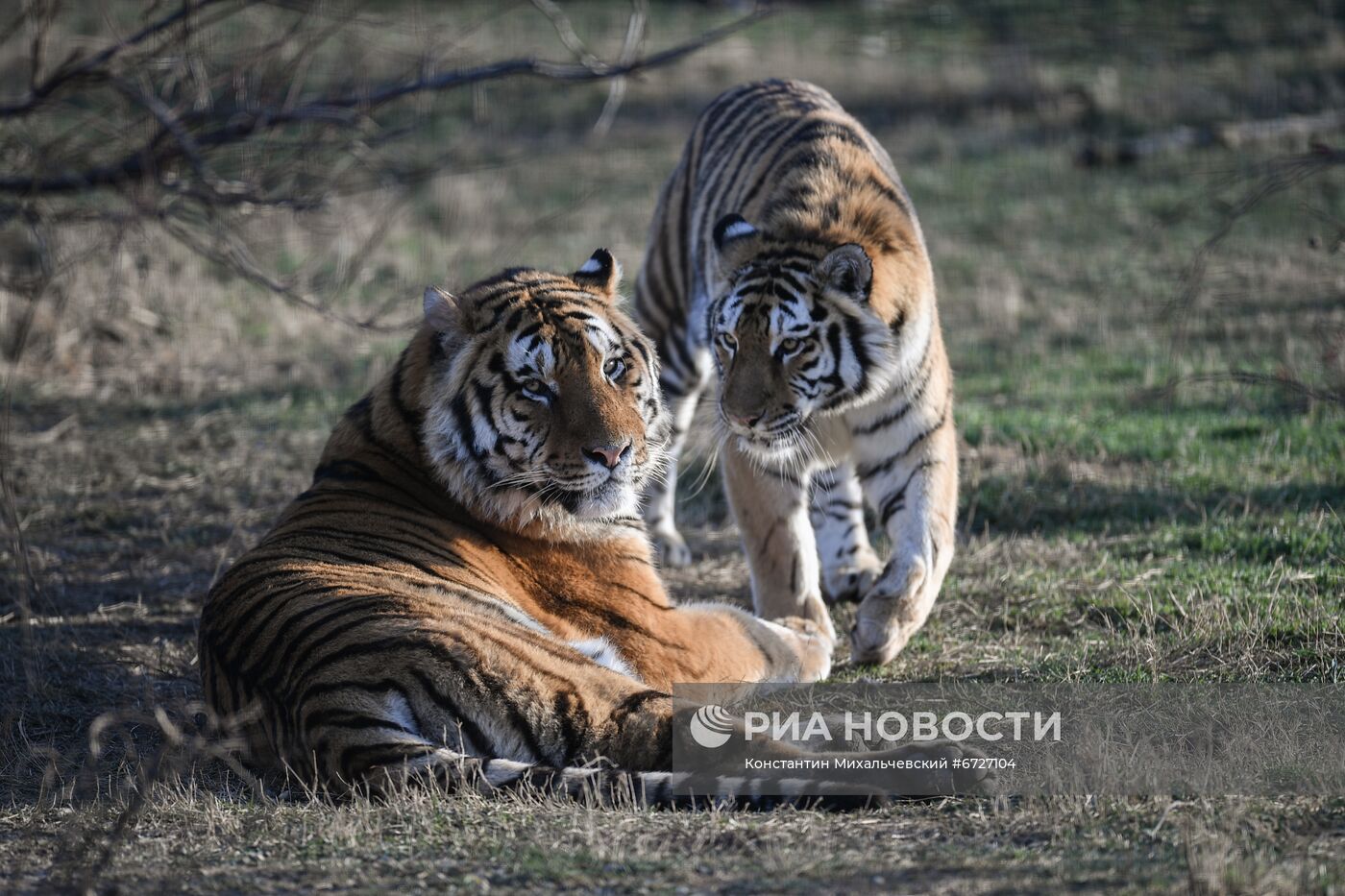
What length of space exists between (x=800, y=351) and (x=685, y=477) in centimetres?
234

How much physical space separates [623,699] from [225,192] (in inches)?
112

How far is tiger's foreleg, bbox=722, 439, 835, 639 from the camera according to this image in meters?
4.78

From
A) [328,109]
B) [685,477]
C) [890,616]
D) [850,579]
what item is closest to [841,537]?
[850,579]

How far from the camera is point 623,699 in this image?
11.1ft

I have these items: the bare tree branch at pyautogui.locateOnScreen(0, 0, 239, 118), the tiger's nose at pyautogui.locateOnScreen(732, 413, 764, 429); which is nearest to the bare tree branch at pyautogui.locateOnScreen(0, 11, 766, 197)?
the bare tree branch at pyautogui.locateOnScreen(0, 0, 239, 118)

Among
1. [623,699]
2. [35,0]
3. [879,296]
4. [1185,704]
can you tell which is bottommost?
[1185,704]

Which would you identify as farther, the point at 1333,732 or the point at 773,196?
the point at 773,196

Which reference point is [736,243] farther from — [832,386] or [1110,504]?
[1110,504]

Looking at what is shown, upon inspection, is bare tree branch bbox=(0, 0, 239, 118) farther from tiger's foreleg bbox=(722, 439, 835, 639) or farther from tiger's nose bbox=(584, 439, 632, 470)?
tiger's foreleg bbox=(722, 439, 835, 639)

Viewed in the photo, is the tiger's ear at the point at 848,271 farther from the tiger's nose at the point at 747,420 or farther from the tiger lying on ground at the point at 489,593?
the tiger lying on ground at the point at 489,593

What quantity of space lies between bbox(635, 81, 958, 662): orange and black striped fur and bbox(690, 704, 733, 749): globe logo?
4.05 ft

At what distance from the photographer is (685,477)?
680 cm

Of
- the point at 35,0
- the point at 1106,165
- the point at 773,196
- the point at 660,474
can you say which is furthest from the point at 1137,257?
the point at 35,0

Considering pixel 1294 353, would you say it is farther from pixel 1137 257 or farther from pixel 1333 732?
pixel 1333 732
